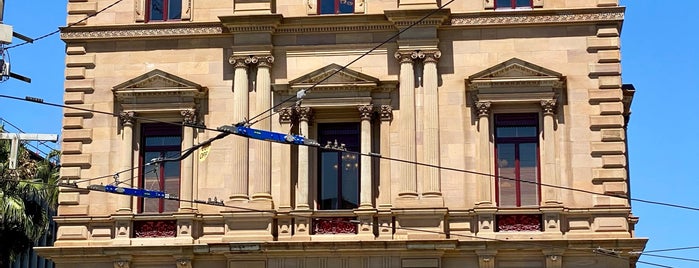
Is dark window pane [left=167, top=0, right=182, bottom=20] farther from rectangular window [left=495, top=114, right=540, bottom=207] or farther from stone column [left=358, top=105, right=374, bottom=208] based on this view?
rectangular window [left=495, top=114, right=540, bottom=207]

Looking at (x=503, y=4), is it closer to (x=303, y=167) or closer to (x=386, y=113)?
(x=386, y=113)

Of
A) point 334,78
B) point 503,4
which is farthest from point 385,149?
point 503,4

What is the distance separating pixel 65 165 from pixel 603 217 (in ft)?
52.7

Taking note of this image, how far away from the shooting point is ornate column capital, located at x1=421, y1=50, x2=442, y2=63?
3921 centimetres

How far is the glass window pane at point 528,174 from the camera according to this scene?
1517 inches

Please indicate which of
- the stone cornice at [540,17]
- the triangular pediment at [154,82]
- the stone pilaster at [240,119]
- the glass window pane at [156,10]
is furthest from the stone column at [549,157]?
the glass window pane at [156,10]

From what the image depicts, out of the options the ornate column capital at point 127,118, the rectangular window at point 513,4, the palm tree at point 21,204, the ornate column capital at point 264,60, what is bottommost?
the palm tree at point 21,204

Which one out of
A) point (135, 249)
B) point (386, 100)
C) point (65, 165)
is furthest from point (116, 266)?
point (386, 100)

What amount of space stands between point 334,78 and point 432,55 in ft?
9.80

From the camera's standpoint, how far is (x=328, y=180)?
39594mm

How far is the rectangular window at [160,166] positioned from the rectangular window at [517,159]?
379 inches

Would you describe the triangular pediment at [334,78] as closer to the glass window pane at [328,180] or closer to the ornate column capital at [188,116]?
the glass window pane at [328,180]

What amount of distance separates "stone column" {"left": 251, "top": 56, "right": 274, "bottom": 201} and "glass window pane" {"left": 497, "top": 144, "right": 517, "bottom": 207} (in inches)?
266

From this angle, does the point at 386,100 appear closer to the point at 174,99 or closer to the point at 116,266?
the point at 174,99
